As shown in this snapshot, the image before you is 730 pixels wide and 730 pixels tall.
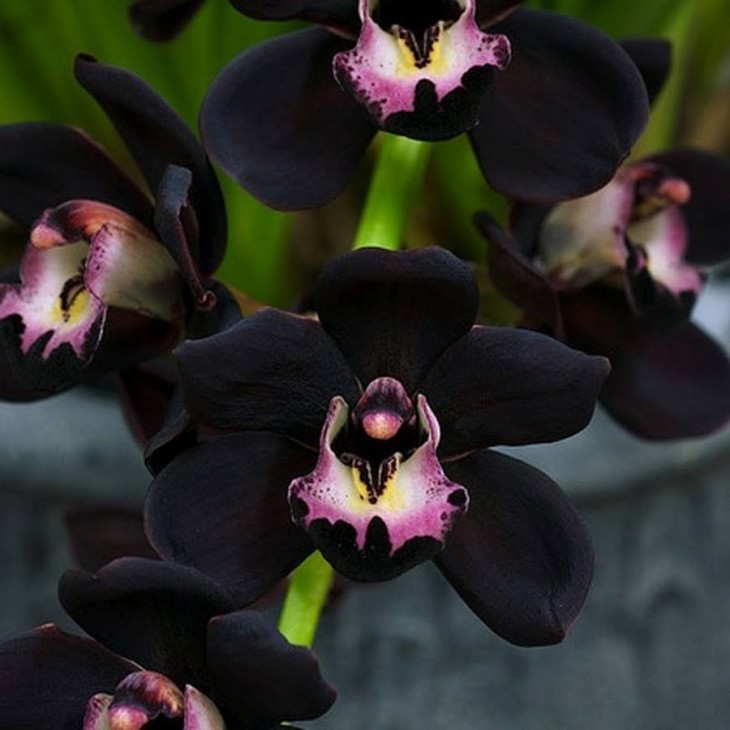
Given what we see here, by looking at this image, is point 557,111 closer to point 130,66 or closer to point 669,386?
point 669,386

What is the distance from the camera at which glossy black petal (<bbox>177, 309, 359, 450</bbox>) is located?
406 millimetres

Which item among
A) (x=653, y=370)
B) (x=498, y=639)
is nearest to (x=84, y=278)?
(x=653, y=370)

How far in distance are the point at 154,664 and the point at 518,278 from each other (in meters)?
0.16

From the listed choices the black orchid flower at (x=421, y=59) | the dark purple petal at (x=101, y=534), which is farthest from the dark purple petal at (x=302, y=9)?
the dark purple petal at (x=101, y=534)

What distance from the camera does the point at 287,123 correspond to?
18.8 inches

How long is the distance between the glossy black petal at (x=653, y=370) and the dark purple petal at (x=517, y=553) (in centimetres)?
12

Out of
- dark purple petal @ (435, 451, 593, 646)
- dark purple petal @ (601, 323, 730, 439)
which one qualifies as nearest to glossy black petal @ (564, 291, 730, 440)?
dark purple petal @ (601, 323, 730, 439)

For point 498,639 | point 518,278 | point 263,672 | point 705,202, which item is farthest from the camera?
point 498,639

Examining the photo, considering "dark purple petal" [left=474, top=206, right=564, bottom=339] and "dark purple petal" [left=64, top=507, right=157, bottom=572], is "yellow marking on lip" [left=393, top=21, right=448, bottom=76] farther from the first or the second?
"dark purple petal" [left=64, top=507, right=157, bottom=572]

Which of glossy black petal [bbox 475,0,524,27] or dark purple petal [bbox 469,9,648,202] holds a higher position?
glossy black petal [bbox 475,0,524,27]

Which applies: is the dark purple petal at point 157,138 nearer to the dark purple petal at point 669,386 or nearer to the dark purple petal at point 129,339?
the dark purple petal at point 129,339

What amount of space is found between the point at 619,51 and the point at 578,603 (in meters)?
0.16

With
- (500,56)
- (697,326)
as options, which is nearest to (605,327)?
(697,326)

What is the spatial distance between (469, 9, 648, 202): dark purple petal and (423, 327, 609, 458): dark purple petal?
0.07 meters
